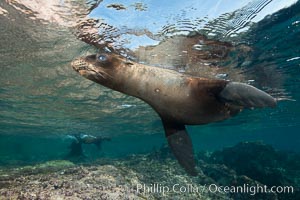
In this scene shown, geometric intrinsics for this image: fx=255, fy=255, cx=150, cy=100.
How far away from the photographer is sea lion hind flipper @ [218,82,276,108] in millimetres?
4277

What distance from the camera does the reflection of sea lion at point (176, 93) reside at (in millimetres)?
3984

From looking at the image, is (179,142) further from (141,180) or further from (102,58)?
(141,180)

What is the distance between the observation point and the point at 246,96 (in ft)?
14.2

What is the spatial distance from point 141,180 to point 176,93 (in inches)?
218

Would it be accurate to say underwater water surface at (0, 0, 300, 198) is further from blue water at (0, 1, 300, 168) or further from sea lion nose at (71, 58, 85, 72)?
sea lion nose at (71, 58, 85, 72)

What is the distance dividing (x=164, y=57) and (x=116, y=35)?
2.61 m

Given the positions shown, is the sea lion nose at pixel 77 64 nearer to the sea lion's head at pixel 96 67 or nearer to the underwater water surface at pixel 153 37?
the sea lion's head at pixel 96 67

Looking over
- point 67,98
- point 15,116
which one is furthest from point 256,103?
point 15,116

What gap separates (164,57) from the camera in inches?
425

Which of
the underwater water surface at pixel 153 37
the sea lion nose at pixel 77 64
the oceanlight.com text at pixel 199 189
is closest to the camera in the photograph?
the sea lion nose at pixel 77 64

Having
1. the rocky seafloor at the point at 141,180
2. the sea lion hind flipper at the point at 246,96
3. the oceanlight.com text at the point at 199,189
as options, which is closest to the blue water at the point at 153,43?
the sea lion hind flipper at the point at 246,96

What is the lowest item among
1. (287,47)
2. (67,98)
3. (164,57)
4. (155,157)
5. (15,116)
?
(155,157)

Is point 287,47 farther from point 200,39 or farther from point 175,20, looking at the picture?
point 175,20

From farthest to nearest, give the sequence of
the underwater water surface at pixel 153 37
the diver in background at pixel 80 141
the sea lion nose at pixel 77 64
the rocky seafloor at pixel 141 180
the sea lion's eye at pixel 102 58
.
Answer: the diver in background at pixel 80 141 → the underwater water surface at pixel 153 37 → the rocky seafloor at pixel 141 180 → the sea lion's eye at pixel 102 58 → the sea lion nose at pixel 77 64
